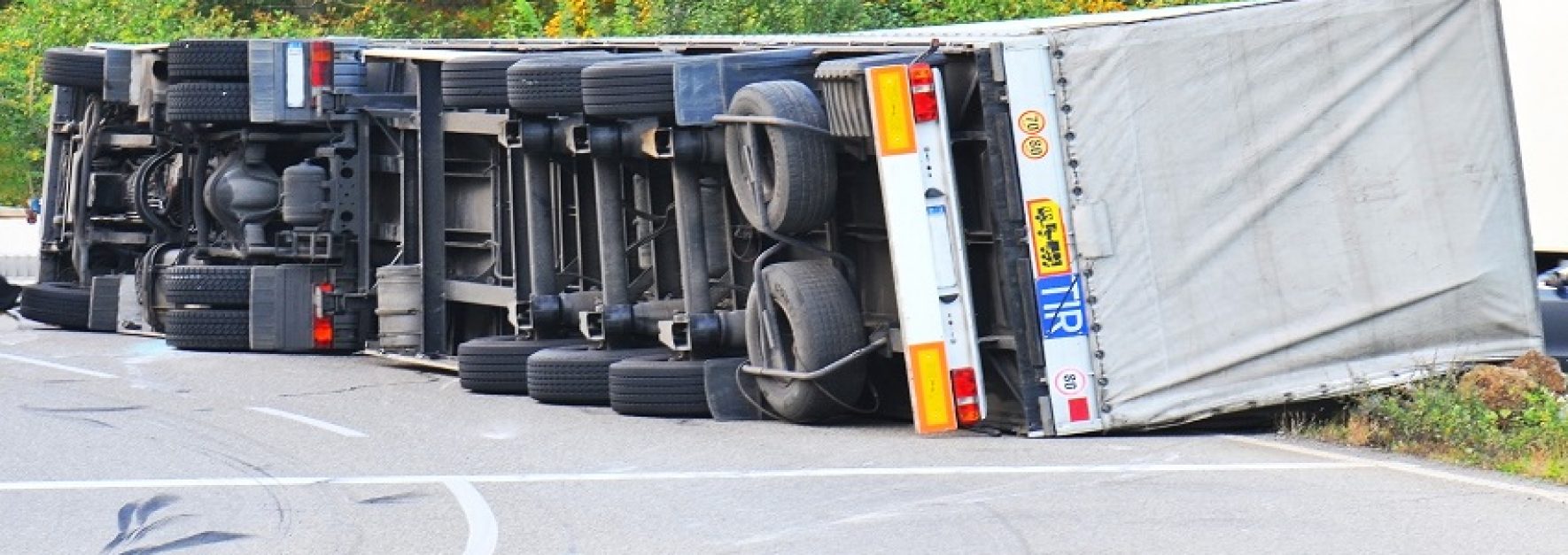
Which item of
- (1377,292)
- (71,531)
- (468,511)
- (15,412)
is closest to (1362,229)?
(1377,292)

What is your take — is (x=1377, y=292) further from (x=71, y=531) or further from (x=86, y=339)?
(x=86, y=339)

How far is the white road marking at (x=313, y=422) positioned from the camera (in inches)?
515

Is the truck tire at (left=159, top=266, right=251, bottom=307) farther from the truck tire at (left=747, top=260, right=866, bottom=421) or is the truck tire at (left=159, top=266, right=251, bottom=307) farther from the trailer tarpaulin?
the trailer tarpaulin

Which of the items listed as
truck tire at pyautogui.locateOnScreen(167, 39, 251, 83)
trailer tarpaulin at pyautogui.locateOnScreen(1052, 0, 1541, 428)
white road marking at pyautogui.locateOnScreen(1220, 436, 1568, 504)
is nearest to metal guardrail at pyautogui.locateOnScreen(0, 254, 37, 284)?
truck tire at pyautogui.locateOnScreen(167, 39, 251, 83)

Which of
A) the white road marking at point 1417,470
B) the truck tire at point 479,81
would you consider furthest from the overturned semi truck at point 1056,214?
the truck tire at point 479,81

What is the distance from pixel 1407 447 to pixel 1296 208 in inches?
55.6

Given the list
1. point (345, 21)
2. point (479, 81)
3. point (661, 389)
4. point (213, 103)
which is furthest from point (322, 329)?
point (345, 21)

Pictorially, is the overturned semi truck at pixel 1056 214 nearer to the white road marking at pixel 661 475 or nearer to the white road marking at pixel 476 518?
Result: the white road marking at pixel 661 475

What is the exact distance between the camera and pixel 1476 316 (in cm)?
1222

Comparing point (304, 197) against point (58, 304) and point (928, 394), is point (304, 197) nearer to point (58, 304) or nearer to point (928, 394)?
point (58, 304)

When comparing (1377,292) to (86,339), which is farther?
→ (86,339)

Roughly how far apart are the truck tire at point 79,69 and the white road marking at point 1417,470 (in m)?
12.2

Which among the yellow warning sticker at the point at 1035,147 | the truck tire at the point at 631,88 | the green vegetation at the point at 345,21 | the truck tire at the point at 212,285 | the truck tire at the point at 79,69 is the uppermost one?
the green vegetation at the point at 345,21

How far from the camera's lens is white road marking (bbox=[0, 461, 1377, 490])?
10.5 m
